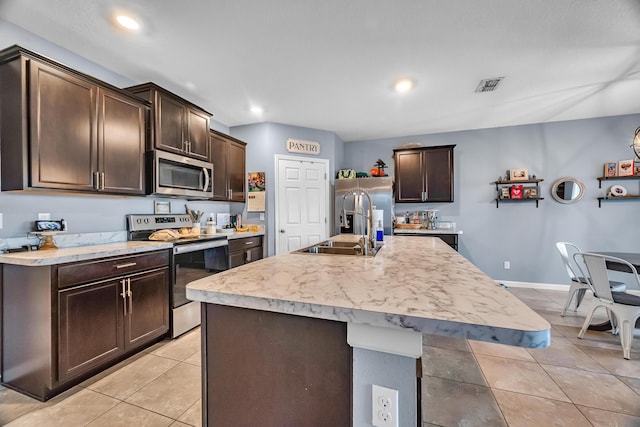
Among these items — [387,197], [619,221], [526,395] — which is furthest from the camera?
[387,197]

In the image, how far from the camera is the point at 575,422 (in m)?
1.50

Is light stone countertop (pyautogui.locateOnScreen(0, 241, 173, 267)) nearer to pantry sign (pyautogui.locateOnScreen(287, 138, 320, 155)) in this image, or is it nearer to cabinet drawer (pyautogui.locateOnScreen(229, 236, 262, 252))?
cabinet drawer (pyautogui.locateOnScreen(229, 236, 262, 252))

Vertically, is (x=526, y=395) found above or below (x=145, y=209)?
below

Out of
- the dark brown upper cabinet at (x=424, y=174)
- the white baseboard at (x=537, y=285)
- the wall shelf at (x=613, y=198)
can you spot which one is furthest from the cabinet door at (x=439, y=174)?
the wall shelf at (x=613, y=198)

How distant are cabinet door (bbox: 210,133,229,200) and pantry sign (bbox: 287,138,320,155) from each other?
1.00 m

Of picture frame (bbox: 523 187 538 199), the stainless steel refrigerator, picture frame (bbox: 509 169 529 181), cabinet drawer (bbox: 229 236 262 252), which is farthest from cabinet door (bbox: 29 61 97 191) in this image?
picture frame (bbox: 523 187 538 199)

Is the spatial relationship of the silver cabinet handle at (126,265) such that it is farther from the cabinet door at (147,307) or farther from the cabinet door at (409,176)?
the cabinet door at (409,176)

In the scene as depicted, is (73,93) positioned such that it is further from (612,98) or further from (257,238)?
(612,98)

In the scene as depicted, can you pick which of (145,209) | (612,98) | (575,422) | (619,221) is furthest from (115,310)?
(619,221)

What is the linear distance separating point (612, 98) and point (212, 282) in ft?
15.9

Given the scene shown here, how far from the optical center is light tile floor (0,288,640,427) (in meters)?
1.53

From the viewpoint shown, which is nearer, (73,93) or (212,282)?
(212,282)

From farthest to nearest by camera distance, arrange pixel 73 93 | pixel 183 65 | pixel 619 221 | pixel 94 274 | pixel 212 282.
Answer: pixel 619 221, pixel 183 65, pixel 73 93, pixel 94 274, pixel 212 282

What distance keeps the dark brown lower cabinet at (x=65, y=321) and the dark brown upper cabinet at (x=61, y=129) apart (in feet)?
2.09
